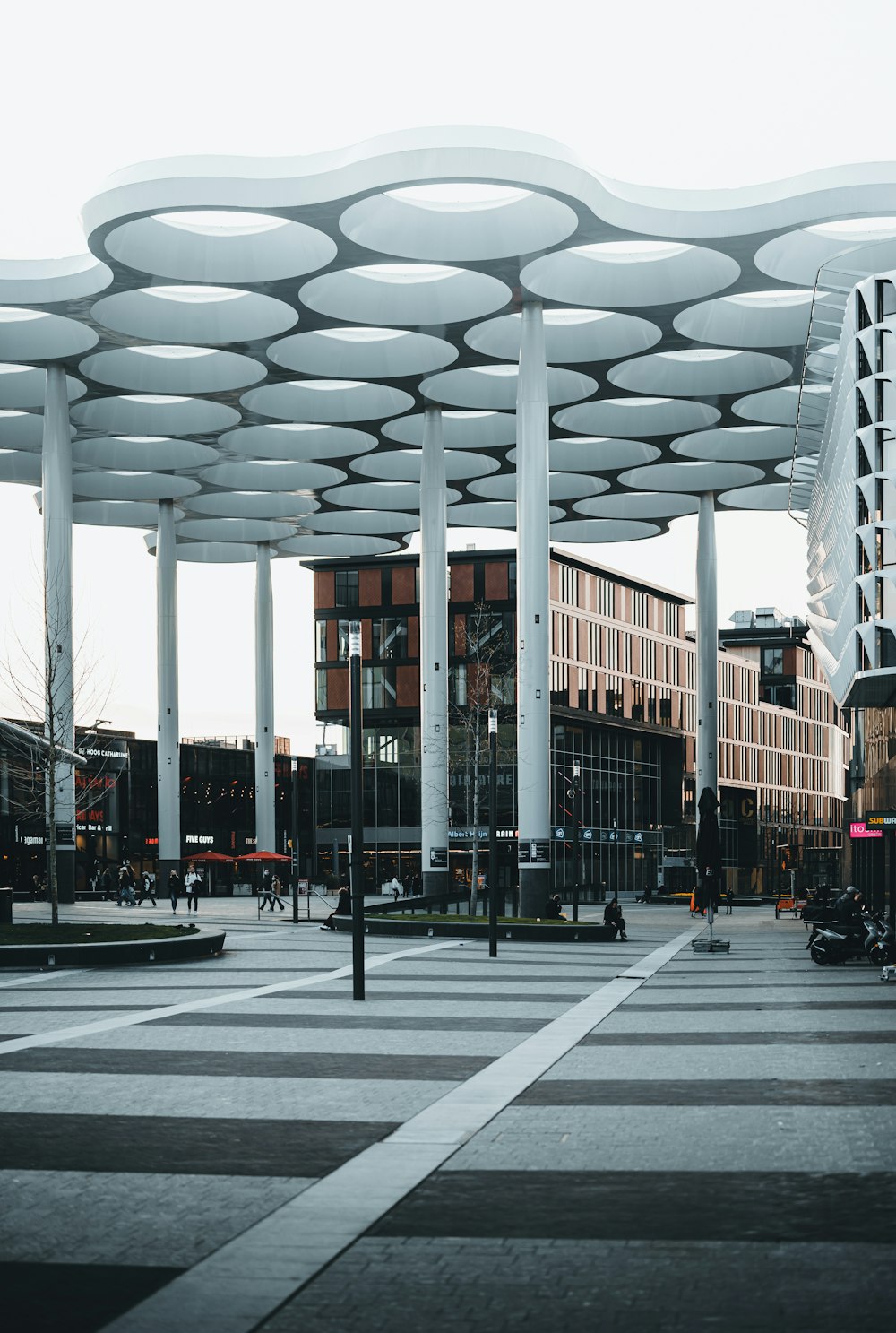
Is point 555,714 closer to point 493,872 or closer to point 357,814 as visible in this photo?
point 493,872

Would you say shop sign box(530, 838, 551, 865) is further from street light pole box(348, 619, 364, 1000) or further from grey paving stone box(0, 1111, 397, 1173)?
grey paving stone box(0, 1111, 397, 1173)

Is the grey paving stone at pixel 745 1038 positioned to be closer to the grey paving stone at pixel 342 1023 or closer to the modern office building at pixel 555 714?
the grey paving stone at pixel 342 1023

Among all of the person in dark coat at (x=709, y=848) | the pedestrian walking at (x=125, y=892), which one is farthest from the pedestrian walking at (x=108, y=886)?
the person in dark coat at (x=709, y=848)

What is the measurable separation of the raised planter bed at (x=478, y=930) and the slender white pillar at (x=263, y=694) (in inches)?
1415

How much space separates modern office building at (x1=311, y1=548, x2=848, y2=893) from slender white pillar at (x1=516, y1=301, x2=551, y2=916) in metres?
25.4

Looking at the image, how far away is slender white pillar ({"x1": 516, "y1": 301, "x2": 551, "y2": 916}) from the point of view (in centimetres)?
4234

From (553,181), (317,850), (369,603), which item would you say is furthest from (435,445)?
(317,850)

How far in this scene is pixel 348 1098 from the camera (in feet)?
38.6

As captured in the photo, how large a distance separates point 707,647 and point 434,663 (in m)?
17.8

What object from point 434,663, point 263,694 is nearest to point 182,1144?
point 434,663

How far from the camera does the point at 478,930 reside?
1401 inches

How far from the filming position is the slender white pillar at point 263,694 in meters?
71.8

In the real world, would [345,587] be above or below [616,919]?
above

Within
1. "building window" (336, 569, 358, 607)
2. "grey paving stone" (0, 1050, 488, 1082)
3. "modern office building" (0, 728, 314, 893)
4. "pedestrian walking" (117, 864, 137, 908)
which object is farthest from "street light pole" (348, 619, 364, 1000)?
"building window" (336, 569, 358, 607)
